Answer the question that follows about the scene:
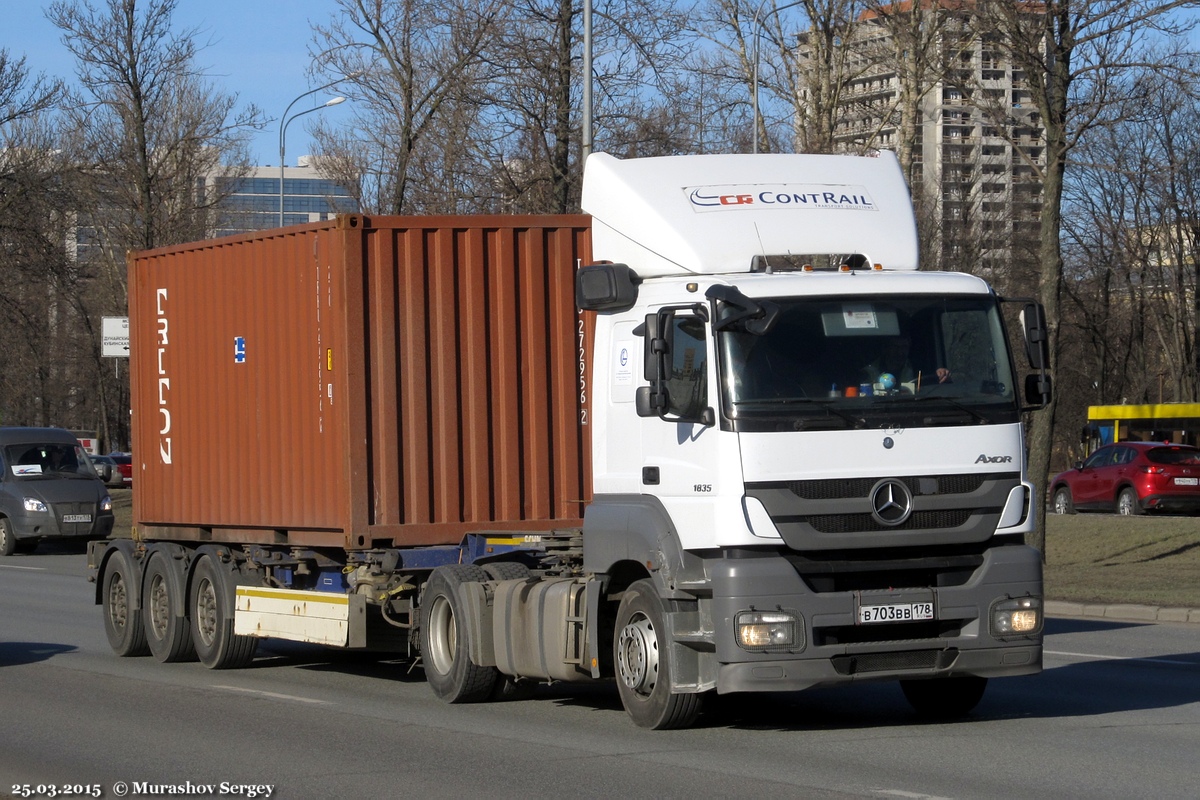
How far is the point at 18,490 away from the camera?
3009 centimetres

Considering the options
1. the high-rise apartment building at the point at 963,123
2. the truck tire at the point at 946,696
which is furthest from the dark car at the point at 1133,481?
the truck tire at the point at 946,696

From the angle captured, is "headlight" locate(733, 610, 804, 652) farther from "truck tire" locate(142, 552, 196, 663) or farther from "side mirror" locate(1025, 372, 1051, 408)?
"truck tire" locate(142, 552, 196, 663)

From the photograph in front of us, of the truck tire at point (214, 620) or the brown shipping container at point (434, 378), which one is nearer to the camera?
the brown shipping container at point (434, 378)

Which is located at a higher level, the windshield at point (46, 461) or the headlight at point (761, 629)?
the windshield at point (46, 461)

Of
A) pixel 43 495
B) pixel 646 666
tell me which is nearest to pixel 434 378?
pixel 646 666

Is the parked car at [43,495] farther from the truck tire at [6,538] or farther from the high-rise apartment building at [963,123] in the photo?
the high-rise apartment building at [963,123]

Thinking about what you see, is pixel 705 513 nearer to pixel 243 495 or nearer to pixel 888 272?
pixel 888 272

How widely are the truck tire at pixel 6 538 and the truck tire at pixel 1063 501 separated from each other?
20.9 m

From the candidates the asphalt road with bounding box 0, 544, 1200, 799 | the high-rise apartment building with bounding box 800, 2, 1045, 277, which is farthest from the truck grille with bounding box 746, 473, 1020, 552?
the high-rise apartment building with bounding box 800, 2, 1045, 277

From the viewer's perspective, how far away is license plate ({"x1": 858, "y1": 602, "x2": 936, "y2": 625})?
8.93m

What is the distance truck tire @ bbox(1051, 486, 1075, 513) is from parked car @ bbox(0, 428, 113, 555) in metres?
19.2

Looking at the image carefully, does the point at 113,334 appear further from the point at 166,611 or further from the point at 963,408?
the point at 963,408

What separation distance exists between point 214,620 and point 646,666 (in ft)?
17.9

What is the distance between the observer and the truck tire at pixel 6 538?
30250mm
